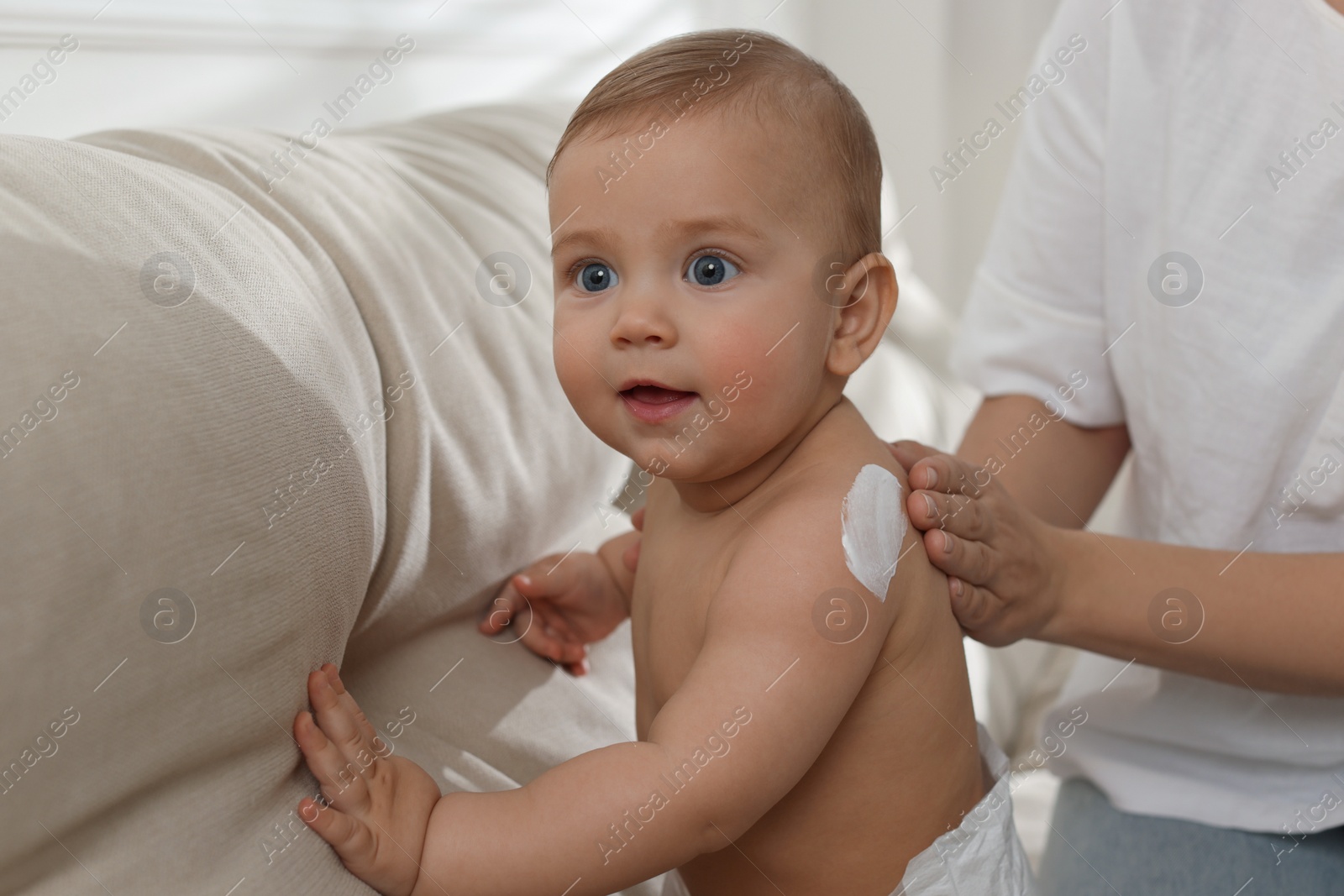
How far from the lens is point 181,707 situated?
0.52 m

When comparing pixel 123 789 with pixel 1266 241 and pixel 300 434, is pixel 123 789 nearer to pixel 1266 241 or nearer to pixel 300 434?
pixel 300 434

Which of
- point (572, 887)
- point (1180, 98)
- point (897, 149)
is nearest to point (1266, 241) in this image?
point (1180, 98)

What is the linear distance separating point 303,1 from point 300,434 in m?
1.01

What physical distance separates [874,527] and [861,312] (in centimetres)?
15

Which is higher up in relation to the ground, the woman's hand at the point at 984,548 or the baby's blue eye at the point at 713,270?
the baby's blue eye at the point at 713,270

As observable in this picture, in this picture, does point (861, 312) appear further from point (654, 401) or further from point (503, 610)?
point (503, 610)

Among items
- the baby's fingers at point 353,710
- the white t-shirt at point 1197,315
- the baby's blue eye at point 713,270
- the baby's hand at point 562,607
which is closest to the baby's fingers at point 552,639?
the baby's hand at point 562,607

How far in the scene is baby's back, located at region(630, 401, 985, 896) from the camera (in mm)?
660

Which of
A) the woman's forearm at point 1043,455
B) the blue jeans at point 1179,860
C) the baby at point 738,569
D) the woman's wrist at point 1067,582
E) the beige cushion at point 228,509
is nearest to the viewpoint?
the beige cushion at point 228,509

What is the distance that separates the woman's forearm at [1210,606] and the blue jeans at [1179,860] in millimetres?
178

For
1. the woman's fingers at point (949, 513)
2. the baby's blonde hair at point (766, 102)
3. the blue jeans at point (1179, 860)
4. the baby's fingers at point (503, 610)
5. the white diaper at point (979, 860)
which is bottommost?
the blue jeans at point (1179, 860)

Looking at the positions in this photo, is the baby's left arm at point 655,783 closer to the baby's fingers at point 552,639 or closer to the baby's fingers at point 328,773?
the baby's fingers at point 328,773

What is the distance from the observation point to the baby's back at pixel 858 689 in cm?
66

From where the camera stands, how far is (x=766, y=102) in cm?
65
